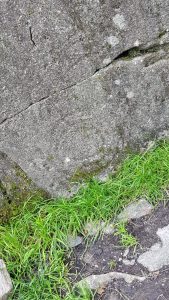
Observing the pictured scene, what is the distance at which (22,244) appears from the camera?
10.3 feet

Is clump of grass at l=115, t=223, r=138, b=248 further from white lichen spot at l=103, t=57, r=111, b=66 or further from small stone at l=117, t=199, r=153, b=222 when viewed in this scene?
white lichen spot at l=103, t=57, r=111, b=66

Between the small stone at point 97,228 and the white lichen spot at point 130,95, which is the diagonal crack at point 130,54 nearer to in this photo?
the white lichen spot at point 130,95

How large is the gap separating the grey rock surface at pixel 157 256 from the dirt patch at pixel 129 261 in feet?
0.09

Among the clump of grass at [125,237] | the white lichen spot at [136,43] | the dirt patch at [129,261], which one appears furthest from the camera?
the white lichen spot at [136,43]

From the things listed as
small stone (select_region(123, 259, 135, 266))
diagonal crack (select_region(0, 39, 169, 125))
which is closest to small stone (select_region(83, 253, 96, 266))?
small stone (select_region(123, 259, 135, 266))

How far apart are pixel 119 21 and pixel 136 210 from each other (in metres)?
1.27

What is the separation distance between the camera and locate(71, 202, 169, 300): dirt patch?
9.13 feet

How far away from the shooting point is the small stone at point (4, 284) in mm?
2852

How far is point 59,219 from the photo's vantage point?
10.6 ft

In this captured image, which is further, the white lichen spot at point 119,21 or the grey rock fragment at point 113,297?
the white lichen spot at point 119,21

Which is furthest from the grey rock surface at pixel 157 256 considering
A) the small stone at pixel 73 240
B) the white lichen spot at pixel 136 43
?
the white lichen spot at pixel 136 43

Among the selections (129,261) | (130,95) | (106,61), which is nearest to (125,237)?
(129,261)

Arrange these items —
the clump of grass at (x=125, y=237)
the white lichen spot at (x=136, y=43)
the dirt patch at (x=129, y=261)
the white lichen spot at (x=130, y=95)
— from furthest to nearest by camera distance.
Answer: the white lichen spot at (x=130, y=95)
the white lichen spot at (x=136, y=43)
the clump of grass at (x=125, y=237)
the dirt patch at (x=129, y=261)

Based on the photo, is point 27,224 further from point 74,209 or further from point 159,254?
point 159,254
